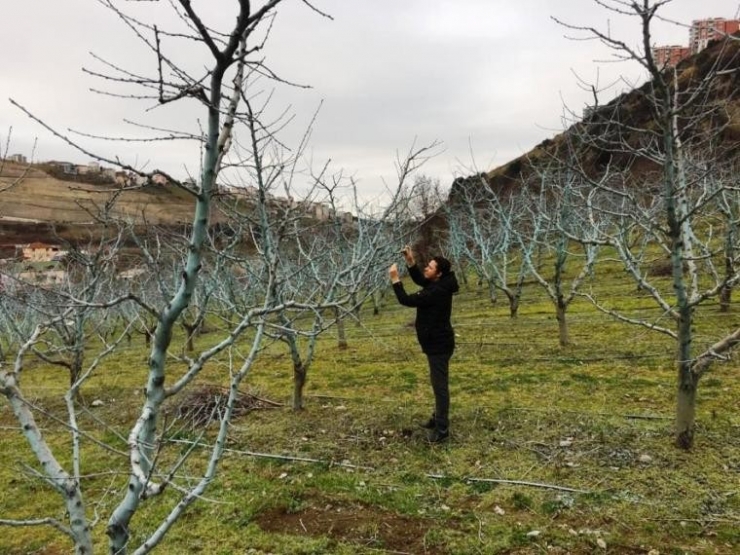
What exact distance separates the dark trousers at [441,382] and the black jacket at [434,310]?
8cm

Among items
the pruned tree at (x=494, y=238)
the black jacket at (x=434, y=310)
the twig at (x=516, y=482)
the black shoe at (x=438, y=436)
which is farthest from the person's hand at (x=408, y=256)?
the pruned tree at (x=494, y=238)

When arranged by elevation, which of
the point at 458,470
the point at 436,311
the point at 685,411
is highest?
the point at 436,311

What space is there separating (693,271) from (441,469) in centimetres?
356

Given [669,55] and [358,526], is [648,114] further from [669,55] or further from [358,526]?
[358,526]

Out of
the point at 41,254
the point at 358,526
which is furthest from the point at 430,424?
the point at 41,254

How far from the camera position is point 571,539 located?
3.91 meters

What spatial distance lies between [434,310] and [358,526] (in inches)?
88.8

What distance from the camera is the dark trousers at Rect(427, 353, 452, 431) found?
563 cm

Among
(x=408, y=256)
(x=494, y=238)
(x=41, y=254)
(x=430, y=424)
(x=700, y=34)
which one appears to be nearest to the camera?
(x=700, y=34)

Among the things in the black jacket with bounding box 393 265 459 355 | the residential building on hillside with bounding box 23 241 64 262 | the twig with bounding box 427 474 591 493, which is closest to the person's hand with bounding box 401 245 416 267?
the black jacket with bounding box 393 265 459 355

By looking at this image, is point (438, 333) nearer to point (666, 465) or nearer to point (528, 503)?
point (528, 503)

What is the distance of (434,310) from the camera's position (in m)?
5.57

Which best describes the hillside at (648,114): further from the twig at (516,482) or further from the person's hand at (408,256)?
the twig at (516,482)

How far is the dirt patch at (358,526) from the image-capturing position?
13.3ft
